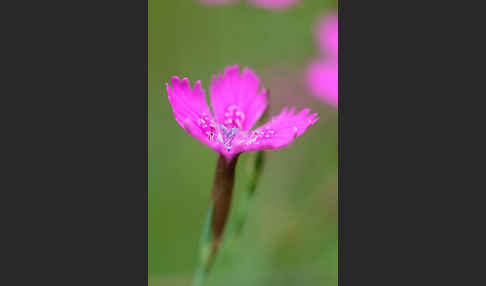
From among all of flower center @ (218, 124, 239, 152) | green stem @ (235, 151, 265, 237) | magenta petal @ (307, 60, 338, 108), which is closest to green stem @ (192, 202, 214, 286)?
green stem @ (235, 151, 265, 237)

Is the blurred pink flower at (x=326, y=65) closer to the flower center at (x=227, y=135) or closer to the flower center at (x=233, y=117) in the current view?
the flower center at (x=233, y=117)

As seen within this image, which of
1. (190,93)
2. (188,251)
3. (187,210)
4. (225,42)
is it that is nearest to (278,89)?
(225,42)

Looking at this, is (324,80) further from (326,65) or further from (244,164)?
(244,164)

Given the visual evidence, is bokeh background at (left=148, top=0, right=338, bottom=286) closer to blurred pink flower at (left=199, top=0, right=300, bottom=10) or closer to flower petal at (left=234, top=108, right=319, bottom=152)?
blurred pink flower at (left=199, top=0, right=300, bottom=10)

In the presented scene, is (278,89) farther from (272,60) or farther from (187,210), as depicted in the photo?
(187,210)

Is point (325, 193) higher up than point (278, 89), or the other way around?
point (278, 89)

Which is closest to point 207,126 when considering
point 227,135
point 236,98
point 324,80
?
point 227,135
